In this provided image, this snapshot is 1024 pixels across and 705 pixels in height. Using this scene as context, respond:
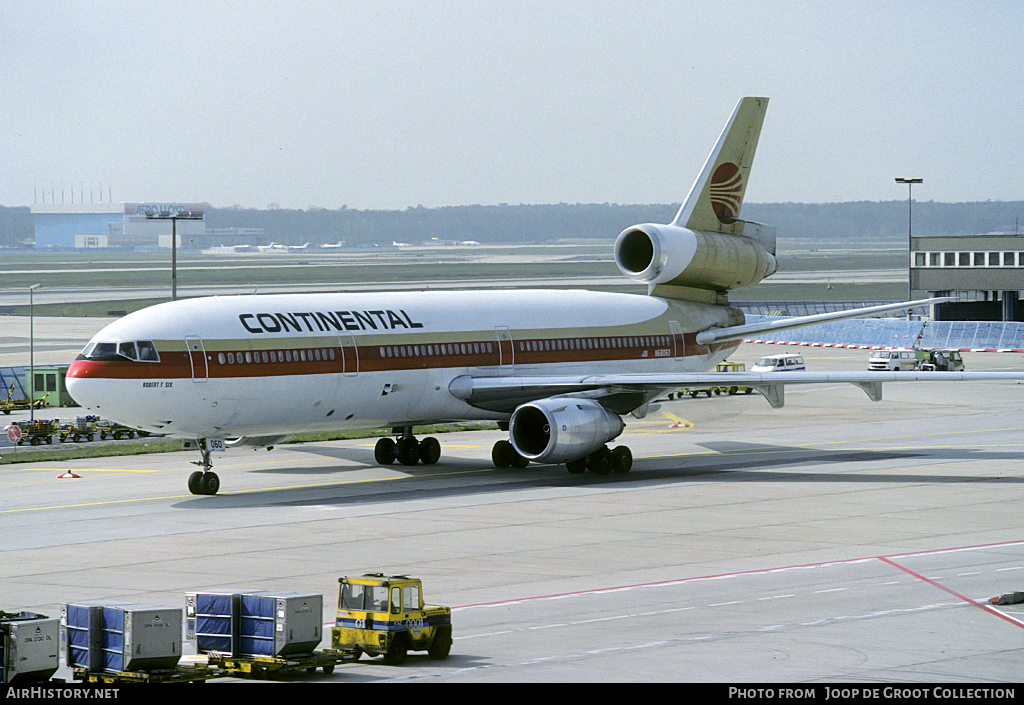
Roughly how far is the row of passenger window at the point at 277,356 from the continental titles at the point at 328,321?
655mm

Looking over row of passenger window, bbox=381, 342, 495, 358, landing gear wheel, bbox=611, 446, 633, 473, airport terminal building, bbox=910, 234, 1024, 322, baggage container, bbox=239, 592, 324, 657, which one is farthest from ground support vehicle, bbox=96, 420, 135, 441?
airport terminal building, bbox=910, 234, 1024, 322

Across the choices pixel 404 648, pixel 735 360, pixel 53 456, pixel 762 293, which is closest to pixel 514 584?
pixel 404 648

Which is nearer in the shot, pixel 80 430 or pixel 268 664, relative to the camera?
pixel 268 664

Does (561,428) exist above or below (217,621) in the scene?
above

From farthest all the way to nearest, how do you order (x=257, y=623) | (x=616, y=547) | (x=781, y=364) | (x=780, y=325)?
(x=781, y=364) < (x=780, y=325) < (x=616, y=547) < (x=257, y=623)

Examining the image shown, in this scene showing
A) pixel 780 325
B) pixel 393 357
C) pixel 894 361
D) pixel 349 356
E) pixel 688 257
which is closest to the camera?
pixel 349 356

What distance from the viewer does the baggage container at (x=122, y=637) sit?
1725 centimetres

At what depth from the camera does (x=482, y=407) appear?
43.4 m

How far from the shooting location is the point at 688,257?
4919cm

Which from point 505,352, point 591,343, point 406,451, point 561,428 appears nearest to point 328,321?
point 505,352

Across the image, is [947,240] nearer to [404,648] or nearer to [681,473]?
[681,473]

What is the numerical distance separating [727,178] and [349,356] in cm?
1843

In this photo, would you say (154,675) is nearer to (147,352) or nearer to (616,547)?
(616,547)

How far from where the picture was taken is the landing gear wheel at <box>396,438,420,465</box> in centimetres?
4497
